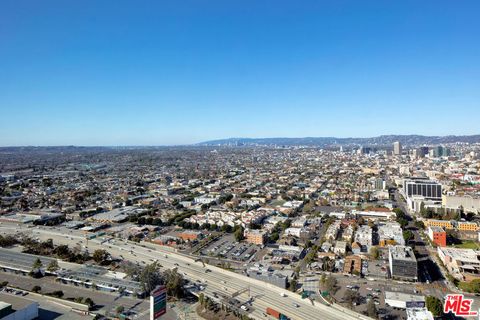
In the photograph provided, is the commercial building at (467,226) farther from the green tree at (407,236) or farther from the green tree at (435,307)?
the green tree at (435,307)

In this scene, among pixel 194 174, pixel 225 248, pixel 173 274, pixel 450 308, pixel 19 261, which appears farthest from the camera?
pixel 194 174

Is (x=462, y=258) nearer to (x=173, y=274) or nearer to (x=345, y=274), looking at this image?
(x=345, y=274)

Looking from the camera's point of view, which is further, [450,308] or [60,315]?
[60,315]

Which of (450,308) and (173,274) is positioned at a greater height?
(450,308)

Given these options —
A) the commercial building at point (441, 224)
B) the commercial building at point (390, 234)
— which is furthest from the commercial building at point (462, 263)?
the commercial building at point (441, 224)

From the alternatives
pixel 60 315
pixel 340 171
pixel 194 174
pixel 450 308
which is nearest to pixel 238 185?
pixel 194 174

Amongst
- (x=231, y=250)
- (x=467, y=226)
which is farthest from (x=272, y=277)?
(x=467, y=226)

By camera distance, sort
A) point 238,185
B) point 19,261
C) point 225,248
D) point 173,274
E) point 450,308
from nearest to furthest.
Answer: point 450,308 < point 173,274 < point 19,261 < point 225,248 < point 238,185
